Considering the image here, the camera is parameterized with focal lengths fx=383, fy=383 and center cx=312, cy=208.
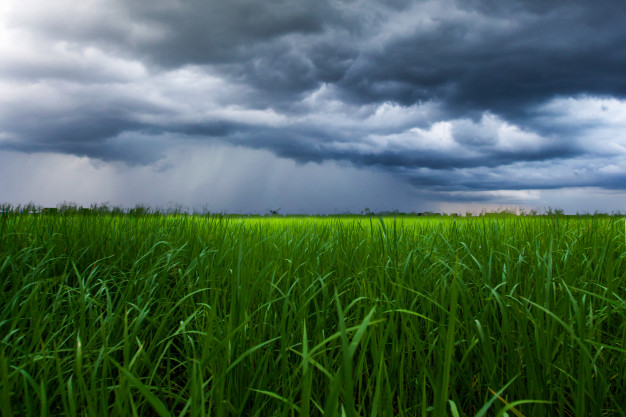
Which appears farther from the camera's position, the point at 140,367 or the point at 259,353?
the point at 140,367

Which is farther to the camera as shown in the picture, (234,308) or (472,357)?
(472,357)

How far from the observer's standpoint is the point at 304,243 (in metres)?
4.20

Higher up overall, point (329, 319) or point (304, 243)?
point (304, 243)

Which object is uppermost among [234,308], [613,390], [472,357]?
[234,308]

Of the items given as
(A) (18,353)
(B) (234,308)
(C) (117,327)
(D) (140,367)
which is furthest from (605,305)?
(A) (18,353)

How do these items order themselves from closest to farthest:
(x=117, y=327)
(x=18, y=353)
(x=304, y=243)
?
(x=18, y=353)
(x=117, y=327)
(x=304, y=243)

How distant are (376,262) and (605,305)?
1602 mm

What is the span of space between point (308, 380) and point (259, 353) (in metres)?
0.68

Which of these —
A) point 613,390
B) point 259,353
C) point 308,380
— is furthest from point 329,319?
point 613,390

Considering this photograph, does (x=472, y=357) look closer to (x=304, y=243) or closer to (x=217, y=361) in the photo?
(x=217, y=361)

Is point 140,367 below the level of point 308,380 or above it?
below

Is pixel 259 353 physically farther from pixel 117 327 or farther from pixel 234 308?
pixel 117 327

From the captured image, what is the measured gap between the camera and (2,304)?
2.88 meters

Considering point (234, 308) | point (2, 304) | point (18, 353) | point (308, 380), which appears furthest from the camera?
point (2, 304)
